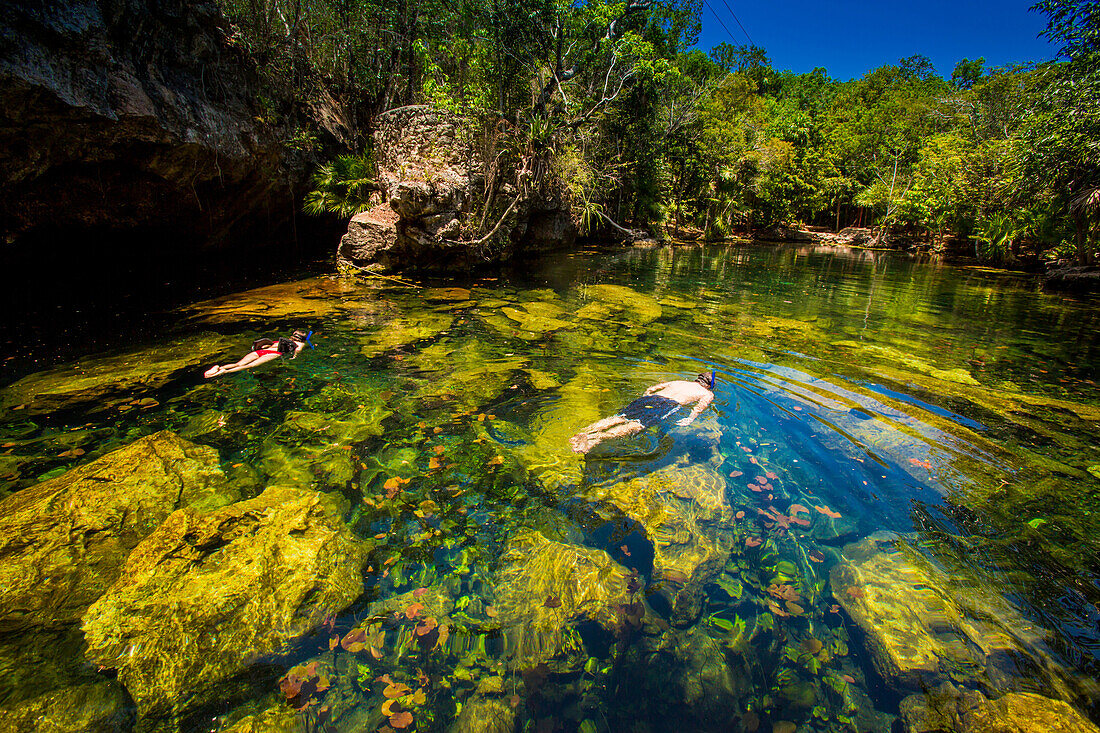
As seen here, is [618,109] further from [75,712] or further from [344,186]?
[75,712]

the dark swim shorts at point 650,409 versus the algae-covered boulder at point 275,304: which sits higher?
the algae-covered boulder at point 275,304

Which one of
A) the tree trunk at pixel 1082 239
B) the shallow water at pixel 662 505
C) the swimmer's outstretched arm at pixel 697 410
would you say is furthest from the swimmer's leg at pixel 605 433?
the tree trunk at pixel 1082 239

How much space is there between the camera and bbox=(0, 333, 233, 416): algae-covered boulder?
5023mm

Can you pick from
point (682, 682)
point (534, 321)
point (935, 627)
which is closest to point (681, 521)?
point (682, 682)

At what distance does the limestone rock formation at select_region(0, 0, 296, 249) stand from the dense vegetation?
1658 millimetres

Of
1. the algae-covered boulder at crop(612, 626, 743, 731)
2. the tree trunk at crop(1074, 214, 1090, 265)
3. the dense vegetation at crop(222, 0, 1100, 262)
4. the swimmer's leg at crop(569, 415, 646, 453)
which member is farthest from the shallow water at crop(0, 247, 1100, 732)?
the tree trunk at crop(1074, 214, 1090, 265)

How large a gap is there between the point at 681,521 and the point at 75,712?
A: 12.6 ft

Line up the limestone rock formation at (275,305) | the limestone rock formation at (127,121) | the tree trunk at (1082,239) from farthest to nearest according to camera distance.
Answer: the tree trunk at (1082,239)
the limestone rock formation at (275,305)
the limestone rock formation at (127,121)

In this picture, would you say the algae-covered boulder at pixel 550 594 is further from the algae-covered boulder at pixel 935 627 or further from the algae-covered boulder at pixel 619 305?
the algae-covered boulder at pixel 619 305

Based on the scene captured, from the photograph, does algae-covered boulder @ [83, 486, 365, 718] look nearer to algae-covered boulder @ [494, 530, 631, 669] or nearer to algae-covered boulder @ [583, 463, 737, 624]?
algae-covered boulder @ [494, 530, 631, 669]

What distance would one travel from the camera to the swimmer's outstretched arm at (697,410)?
5.17 m

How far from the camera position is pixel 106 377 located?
5.64m

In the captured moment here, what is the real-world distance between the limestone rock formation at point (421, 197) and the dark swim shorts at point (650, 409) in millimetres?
9203

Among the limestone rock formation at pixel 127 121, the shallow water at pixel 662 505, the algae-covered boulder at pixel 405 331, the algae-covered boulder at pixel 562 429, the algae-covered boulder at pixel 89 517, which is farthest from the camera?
the algae-covered boulder at pixel 405 331
